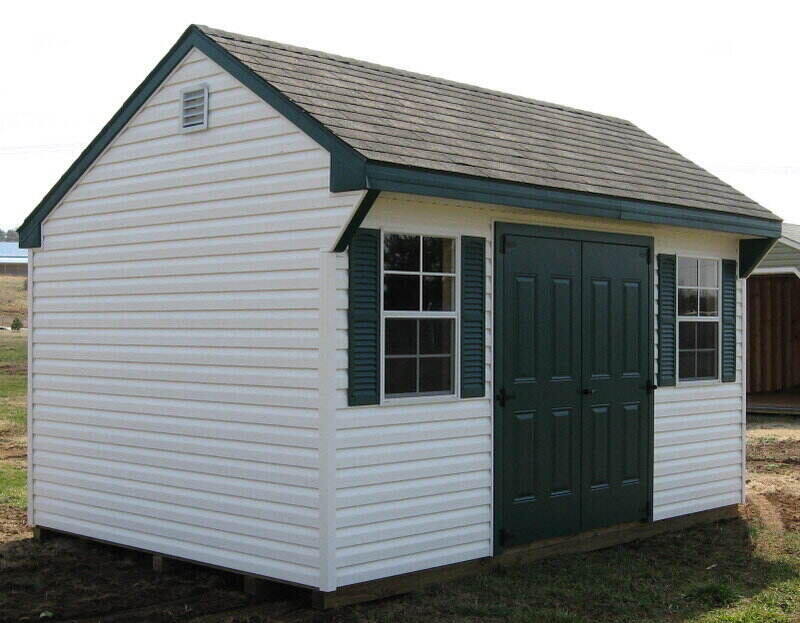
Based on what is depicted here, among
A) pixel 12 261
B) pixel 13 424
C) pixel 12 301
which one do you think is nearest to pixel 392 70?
pixel 13 424

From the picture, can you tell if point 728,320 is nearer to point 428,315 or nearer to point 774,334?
point 428,315

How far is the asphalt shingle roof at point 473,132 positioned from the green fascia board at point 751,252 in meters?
0.27

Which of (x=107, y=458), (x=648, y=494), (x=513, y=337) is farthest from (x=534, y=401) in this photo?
(x=107, y=458)

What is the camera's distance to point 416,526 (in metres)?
7.25

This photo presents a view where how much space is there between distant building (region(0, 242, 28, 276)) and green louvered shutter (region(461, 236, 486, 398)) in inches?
2356

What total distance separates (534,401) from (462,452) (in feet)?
2.80

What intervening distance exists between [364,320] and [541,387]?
1.88 m

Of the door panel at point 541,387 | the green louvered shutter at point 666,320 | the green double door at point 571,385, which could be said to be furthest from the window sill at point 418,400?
the green louvered shutter at point 666,320

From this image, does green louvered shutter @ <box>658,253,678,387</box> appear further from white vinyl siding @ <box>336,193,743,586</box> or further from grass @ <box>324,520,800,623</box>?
grass @ <box>324,520,800,623</box>

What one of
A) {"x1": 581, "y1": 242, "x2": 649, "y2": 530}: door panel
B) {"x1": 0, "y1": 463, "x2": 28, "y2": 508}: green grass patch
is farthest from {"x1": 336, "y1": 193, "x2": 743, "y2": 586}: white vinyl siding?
{"x1": 0, "y1": 463, "x2": 28, "y2": 508}: green grass patch

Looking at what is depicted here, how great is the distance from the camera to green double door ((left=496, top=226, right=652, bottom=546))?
798 cm

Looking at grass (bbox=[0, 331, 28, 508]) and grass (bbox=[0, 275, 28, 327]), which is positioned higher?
grass (bbox=[0, 275, 28, 327])

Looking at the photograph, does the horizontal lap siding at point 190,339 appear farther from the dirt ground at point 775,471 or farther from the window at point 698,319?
the dirt ground at point 775,471

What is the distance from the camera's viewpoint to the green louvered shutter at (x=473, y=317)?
24.9 feet
